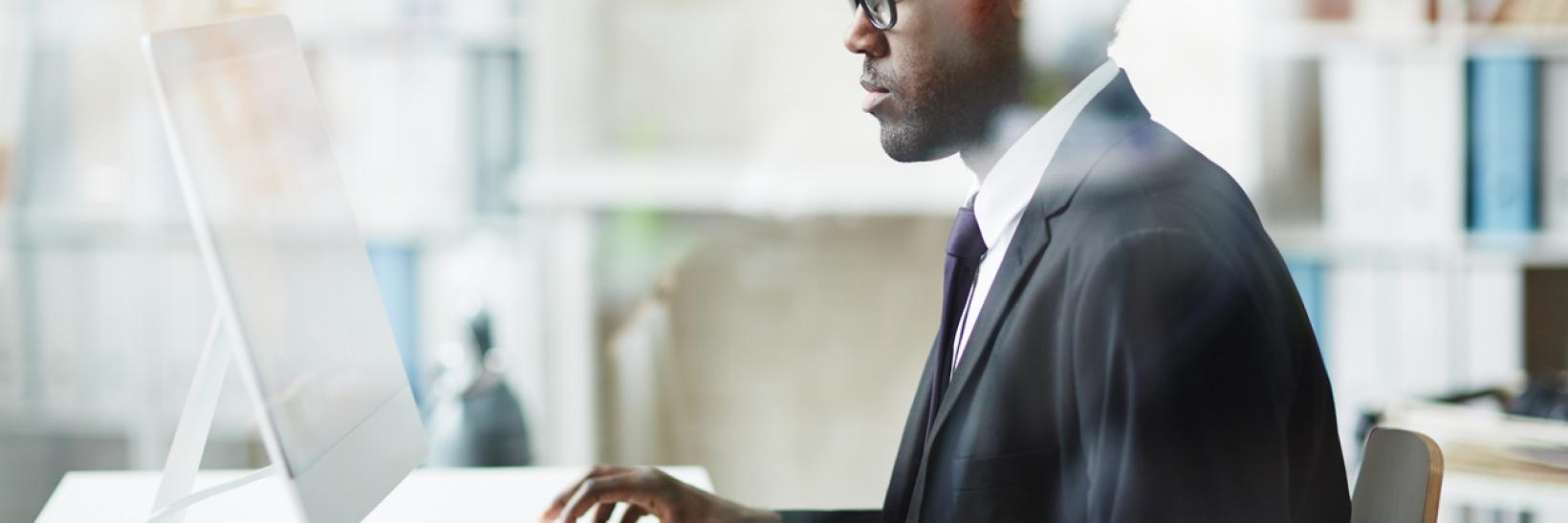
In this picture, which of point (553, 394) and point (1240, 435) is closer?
point (1240, 435)

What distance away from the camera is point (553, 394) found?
1925 mm

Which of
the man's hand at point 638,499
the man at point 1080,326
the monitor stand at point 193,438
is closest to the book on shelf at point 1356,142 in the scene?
the man at point 1080,326

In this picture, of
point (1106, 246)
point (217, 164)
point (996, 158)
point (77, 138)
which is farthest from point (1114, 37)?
point (77, 138)

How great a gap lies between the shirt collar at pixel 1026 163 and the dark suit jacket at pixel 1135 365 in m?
0.02

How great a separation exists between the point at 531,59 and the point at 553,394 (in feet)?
1.58

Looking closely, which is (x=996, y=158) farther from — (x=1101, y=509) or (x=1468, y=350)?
(x=1468, y=350)

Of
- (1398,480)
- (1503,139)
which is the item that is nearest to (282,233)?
(1398,480)

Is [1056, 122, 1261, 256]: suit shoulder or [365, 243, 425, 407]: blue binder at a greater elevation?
[1056, 122, 1261, 256]: suit shoulder

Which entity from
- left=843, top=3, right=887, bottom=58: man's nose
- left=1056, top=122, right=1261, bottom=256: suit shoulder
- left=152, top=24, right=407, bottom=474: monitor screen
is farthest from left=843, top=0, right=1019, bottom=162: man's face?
left=152, top=24, right=407, bottom=474: monitor screen

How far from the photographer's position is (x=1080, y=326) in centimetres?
73

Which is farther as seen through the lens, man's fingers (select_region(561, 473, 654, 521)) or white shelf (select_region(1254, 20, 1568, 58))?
white shelf (select_region(1254, 20, 1568, 58))

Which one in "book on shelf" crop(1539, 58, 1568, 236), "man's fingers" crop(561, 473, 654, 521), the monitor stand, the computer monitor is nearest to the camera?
the computer monitor

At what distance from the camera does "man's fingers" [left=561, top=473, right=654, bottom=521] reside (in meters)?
0.91

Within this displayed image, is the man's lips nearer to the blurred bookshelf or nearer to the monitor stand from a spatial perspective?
the monitor stand
